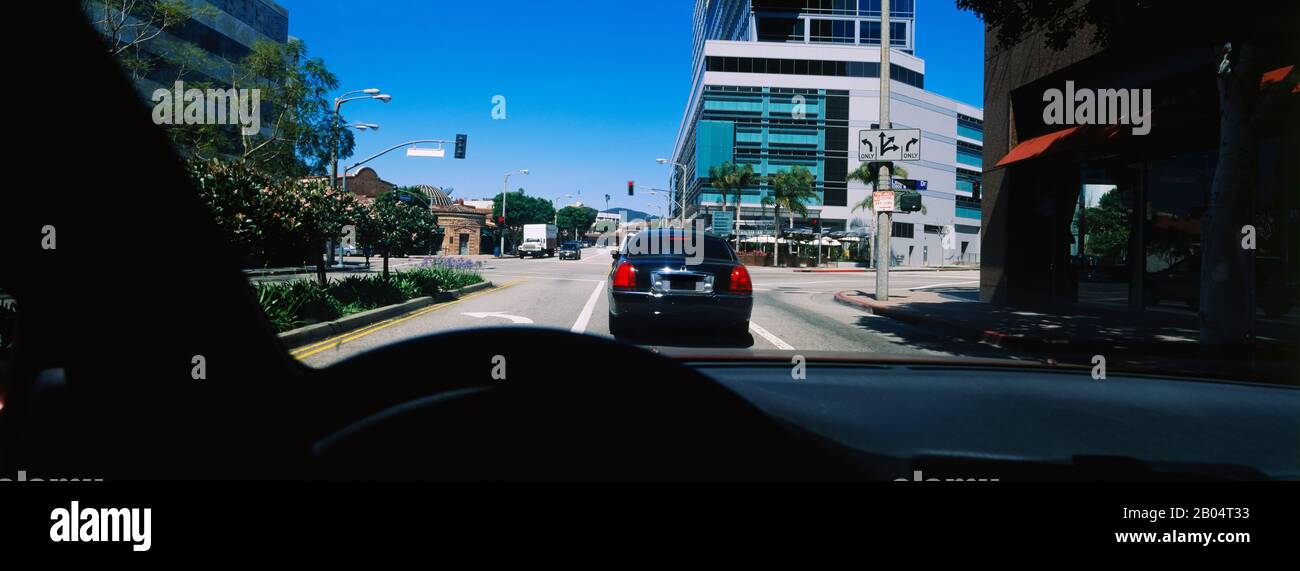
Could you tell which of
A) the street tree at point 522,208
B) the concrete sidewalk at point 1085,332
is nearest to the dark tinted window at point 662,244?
the concrete sidewalk at point 1085,332

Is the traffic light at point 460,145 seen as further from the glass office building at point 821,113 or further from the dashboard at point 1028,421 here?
the glass office building at point 821,113

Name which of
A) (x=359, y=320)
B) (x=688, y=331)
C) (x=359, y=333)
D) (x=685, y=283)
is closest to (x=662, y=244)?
(x=685, y=283)

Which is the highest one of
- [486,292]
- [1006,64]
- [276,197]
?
[1006,64]

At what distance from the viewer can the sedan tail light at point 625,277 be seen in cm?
715

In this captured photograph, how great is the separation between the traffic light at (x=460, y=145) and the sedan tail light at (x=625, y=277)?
27508mm

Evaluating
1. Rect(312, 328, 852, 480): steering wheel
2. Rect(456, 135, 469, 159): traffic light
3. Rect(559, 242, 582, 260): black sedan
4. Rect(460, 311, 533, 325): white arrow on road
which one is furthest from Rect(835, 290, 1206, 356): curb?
Rect(559, 242, 582, 260): black sedan

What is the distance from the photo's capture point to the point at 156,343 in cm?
106

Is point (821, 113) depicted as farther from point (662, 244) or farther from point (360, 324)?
point (360, 324)

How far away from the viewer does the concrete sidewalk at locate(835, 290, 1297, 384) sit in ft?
25.8

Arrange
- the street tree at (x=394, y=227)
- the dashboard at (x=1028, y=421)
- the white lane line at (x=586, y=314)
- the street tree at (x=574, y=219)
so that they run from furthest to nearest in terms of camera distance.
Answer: the street tree at (x=574, y=219) < the street tree at (x=394, y=227) < the white lane line at (x=586, y=314) < the dashboard at (x=1028, y=421)

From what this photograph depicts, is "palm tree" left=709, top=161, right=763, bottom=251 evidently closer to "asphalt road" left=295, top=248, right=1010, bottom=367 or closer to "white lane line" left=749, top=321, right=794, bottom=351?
"asphalt road" left=295, top=248, right=1010, bottom=367

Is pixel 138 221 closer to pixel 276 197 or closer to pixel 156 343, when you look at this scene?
pixel 156 343
